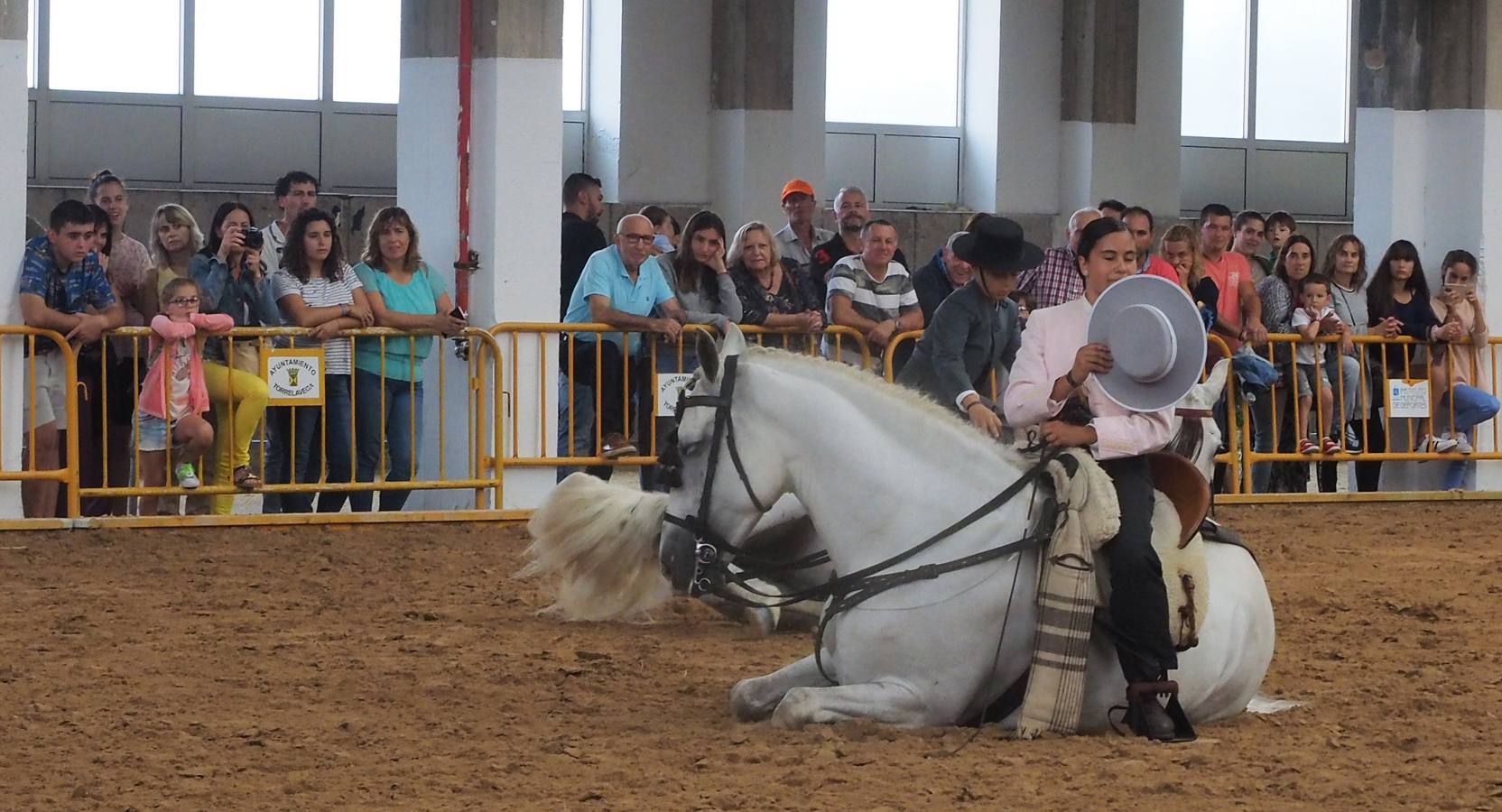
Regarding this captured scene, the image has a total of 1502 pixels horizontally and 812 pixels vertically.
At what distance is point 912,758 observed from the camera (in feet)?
18.0

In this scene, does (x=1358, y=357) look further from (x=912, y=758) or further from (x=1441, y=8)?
(x=912, y=758)

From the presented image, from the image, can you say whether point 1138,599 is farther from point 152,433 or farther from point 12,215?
point 12,215

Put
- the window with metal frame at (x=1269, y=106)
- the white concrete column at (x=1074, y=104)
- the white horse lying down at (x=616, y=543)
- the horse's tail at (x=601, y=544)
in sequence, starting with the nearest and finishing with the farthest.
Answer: the white horse lying down at (x=616, y=543), the horse's tail at (x=601, y=544), the white concrete column at (x=1074, y=104), the window with metal frame at (x=1269, y=106)

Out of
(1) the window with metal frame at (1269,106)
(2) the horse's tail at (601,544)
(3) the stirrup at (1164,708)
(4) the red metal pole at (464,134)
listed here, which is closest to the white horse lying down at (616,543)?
(2) the horse's tail at (601,544)

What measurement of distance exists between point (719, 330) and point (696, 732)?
5955 millimetres

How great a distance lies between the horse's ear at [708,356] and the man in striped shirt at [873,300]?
19.7 feet

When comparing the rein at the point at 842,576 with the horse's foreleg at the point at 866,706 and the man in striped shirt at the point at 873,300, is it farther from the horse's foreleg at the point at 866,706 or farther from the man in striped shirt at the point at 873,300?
the man in striped shirt at the point at 873,300

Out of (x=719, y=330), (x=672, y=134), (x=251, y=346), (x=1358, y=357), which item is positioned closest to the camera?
(x=251, y=346)

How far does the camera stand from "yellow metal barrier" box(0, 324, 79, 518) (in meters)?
10.5

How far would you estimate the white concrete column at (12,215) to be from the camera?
1086cm

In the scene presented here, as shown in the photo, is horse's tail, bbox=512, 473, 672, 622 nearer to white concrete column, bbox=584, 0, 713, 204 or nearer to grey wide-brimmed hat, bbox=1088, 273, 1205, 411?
grey wide-brimmed hat, bbox=1088, 273, 1205, 411

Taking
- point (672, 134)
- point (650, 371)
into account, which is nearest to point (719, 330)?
point (650, 371)

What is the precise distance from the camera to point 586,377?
1201cm

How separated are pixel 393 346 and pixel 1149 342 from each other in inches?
263
